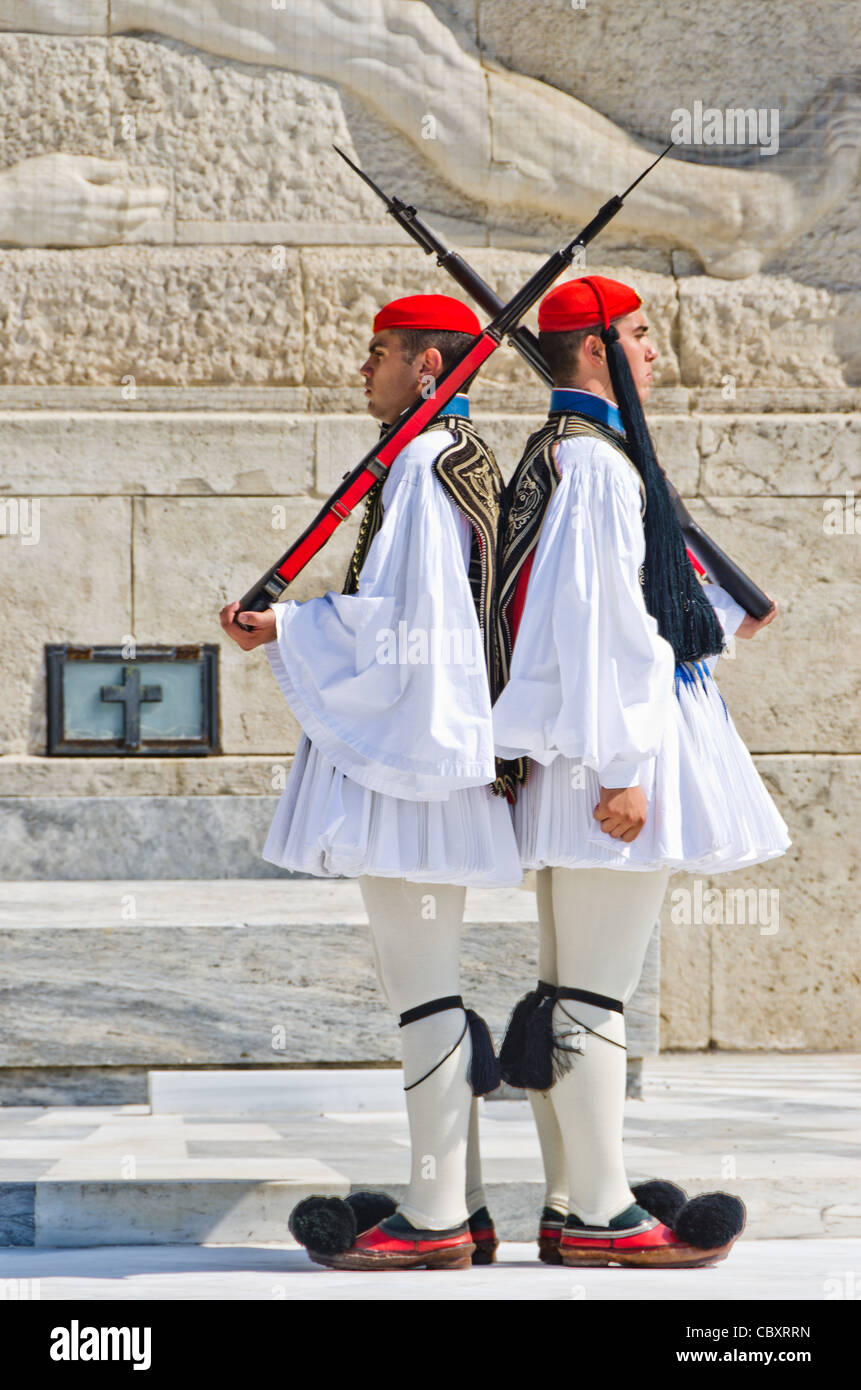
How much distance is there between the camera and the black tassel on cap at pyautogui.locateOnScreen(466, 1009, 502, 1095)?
310 cm

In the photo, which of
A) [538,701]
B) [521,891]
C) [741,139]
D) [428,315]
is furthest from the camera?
[741,139]

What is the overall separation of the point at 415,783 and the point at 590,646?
39 cm

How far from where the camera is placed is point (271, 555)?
6129 millimetres

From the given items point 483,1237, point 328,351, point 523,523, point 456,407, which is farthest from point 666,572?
point 328,351

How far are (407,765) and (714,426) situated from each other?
361cm

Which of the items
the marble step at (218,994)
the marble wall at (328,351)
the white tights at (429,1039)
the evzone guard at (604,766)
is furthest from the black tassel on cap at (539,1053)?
the marble wall at (328,351)

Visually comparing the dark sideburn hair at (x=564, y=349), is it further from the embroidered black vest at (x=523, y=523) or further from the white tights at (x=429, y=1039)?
the white tights at (x=429, y=1039)

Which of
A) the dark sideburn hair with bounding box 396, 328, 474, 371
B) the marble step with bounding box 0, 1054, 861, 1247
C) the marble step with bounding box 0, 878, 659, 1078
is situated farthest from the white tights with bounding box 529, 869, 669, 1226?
the marble step with bounding box 0, 878, 659, 1078

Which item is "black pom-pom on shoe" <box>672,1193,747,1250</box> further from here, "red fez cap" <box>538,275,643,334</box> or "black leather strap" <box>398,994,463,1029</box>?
"red fez cap" <box>538,275,643,334</box>

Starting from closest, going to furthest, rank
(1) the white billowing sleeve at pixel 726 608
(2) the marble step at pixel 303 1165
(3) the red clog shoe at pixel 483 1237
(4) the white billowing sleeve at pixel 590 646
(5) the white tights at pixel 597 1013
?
(4) the white billowing sleeve at pixel 590 646 → (5) the white tights at pixel 597 1013 → (3) the red clog shoe at pixel 483 1237 → (1) the white billowing sleeve at pixel 726 608 → (2) the marble step at pixel 303 1165

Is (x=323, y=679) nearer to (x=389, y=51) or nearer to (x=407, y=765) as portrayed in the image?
(x=407, y=765)

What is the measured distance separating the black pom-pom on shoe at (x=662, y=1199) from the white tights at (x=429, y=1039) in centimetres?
38

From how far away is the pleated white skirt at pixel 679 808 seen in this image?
301 cm

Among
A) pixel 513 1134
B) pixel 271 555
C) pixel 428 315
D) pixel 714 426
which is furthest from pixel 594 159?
pixel 513 1134
